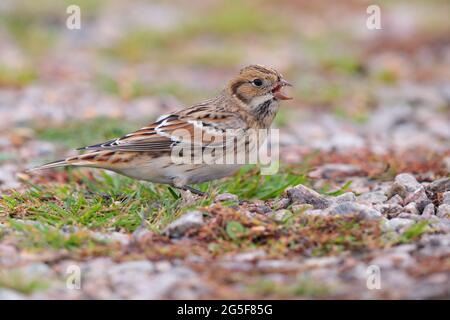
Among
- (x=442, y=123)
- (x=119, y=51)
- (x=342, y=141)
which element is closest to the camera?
(x=342, y=141)

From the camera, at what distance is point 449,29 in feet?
54.2

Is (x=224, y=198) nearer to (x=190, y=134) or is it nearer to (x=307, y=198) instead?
(x=307, y=198)

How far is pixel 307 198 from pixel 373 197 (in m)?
0.84

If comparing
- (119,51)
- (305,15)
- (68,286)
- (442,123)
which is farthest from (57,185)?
(305,15)

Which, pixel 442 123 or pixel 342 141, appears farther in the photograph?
pixel 442 123

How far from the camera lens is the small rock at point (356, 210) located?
6012 millimetres

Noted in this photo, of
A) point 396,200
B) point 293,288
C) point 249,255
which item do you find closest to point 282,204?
point 396,200

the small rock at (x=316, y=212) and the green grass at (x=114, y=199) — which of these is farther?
the green grass at (x=114, y=199)

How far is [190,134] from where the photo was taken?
7352 mm

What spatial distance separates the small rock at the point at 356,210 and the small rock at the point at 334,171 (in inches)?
88.4

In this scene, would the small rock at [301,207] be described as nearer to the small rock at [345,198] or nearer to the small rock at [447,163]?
the small rock at [345,198]

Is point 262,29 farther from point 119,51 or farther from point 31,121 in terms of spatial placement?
point 31,121

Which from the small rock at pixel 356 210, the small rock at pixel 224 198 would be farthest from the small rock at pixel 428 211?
the small rock at pixel 224 198

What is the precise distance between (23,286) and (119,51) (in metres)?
10.8
